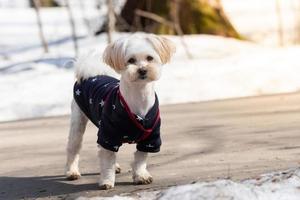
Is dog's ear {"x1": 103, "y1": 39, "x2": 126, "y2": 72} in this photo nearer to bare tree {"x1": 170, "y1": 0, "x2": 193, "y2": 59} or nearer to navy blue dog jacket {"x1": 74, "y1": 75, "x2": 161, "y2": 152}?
navy blue dog jacket {"x1": 74, "y1": 75, "x2": 161, "y2": 152}

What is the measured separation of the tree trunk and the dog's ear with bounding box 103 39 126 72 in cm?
1424

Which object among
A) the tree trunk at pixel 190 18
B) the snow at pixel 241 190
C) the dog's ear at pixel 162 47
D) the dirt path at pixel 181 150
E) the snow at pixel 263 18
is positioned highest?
the dog's ear at pixel 162 47

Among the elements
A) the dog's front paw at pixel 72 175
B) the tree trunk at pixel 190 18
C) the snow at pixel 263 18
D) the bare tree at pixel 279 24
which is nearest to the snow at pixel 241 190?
the dog's front paw at pixel 72 175

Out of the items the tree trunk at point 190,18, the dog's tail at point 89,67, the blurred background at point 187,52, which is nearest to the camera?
the dog's tail at point 89,67

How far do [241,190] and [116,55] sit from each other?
1.70 metres

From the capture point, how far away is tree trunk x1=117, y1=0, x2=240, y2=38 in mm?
20516

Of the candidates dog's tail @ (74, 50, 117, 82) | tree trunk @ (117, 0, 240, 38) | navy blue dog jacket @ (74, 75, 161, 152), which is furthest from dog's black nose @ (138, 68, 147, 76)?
Answer: tree trunk @ (117, 0, 240, 38)

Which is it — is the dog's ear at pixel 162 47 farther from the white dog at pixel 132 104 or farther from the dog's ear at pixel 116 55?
the dog's ear at pixel 116 55

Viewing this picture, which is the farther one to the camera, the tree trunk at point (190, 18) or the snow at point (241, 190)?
the tree trunk at point (190, 18)

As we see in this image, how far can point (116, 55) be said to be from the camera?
6.00 meters

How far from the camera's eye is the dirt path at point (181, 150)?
6422 millimetres

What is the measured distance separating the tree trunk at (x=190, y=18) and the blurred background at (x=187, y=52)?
0.03 meters

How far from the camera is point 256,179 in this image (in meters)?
5.15

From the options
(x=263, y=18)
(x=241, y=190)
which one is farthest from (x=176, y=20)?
(x=241, y=190)
